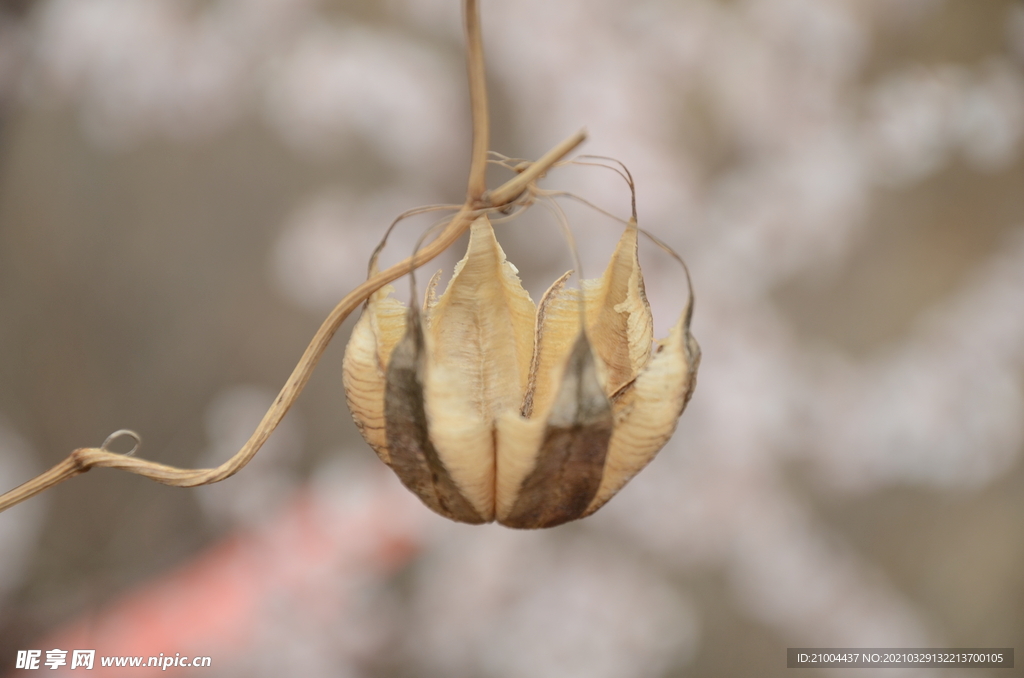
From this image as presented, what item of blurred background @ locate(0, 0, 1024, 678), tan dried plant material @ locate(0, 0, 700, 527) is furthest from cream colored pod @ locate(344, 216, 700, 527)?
blurred background @ locate(0, 0, 1024, 678)

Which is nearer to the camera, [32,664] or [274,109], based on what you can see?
[32,664]

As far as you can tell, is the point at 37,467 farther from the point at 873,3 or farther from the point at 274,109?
the point at 873,3

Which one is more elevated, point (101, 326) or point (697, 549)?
point (101, 326)

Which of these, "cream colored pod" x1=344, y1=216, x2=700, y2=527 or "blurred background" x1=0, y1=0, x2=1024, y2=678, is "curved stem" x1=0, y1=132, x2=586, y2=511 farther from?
"blurred background" x1=0, y1=0, x2=1024, y2=678

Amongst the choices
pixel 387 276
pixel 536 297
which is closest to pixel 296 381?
pixel 387 276

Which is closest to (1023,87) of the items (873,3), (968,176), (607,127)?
A: (968,176)

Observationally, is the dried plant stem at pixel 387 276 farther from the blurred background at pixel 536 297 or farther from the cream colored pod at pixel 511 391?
the blurred background at pixel 536 297

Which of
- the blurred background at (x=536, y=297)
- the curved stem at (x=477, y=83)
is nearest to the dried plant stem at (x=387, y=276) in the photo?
the curved stem at (x=477, y=83)
